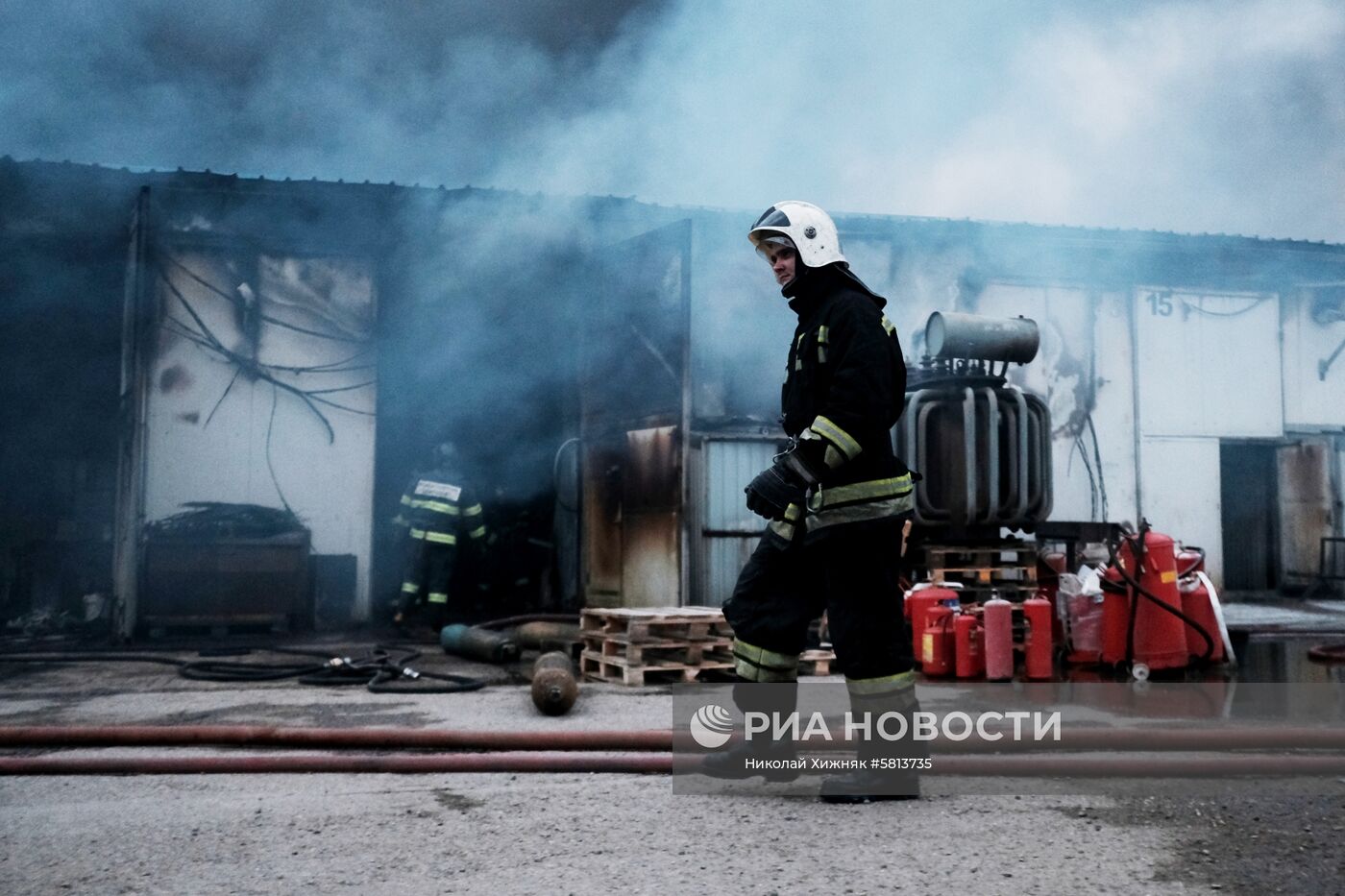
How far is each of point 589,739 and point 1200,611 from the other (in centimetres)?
436

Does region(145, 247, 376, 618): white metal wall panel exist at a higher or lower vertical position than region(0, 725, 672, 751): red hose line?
higher

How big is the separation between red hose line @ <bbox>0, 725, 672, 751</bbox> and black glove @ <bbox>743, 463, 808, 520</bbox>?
39.5 inches

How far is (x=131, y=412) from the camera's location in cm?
906

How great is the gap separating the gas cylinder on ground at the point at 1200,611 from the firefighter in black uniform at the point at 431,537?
580 cm

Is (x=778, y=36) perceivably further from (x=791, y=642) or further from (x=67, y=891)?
(x=67, y=891)

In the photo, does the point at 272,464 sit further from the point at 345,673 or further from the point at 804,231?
the point at 804,231

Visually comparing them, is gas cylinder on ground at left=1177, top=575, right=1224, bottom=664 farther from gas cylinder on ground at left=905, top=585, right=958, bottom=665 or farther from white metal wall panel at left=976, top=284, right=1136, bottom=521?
white metal wall panel at left=976, top=284, right=1136, bottom=521

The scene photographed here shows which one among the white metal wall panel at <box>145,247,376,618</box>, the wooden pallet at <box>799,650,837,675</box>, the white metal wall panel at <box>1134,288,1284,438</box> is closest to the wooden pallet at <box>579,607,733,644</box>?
the wooden pallet at <box>799,650,837,675</box>

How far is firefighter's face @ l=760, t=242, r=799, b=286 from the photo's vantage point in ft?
11.3

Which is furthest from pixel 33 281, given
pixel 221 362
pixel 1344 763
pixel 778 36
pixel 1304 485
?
pixel 1304 485

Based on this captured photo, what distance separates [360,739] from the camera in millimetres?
3791

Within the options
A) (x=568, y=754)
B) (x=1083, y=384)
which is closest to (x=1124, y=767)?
(x=568, y=754)

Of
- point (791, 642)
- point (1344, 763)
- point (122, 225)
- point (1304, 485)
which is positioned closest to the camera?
point (791, 642)

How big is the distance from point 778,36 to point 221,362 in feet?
19.5
